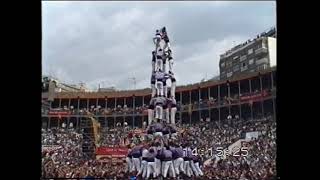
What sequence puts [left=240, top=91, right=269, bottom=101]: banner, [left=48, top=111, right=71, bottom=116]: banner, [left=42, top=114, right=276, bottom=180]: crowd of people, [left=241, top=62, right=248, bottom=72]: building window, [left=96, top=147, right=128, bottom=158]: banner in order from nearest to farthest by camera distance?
[left=42, top=114, right=276, bottom=180]: crowd of people, [left=96, top=147, right=128, bottom=158]: banner, [left=240, top=91, right=269, bottom=101]: banner, [left=48, top=111, right=71, bottom=116]: banner, [left=241, top=62, right=248, bottom=72]: building window

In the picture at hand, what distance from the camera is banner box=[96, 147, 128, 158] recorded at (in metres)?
16.1

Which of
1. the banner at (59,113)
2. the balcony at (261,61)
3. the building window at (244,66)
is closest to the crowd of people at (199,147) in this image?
the banner at (59,113)

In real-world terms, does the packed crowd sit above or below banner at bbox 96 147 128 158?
above

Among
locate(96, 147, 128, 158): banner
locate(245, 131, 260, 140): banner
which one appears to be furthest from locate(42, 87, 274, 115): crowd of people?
locate(96, 147, 128, 158): banner

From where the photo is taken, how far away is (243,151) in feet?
51.5

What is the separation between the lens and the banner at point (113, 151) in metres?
16.1

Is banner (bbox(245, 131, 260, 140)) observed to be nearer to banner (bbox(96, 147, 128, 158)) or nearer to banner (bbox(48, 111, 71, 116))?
banner (bbox(96, 147, 128, 158))

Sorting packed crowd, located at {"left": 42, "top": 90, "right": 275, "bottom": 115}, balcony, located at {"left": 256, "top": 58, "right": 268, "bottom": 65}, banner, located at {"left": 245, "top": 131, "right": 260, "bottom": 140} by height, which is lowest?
banner, located at {"left": 245, "top": 131, "right": 260, "bottom": 140}

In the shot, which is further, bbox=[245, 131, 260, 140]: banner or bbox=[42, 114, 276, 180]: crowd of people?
bbox=[245, 131, 260, 140]: banner

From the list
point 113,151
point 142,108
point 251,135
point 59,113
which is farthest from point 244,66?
point 59,113

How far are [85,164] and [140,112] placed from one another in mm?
2658

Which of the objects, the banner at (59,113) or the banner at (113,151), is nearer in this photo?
the banner at (113,151)

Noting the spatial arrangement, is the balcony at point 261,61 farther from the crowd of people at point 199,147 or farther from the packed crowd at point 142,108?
the crowd of people at point 199,147
